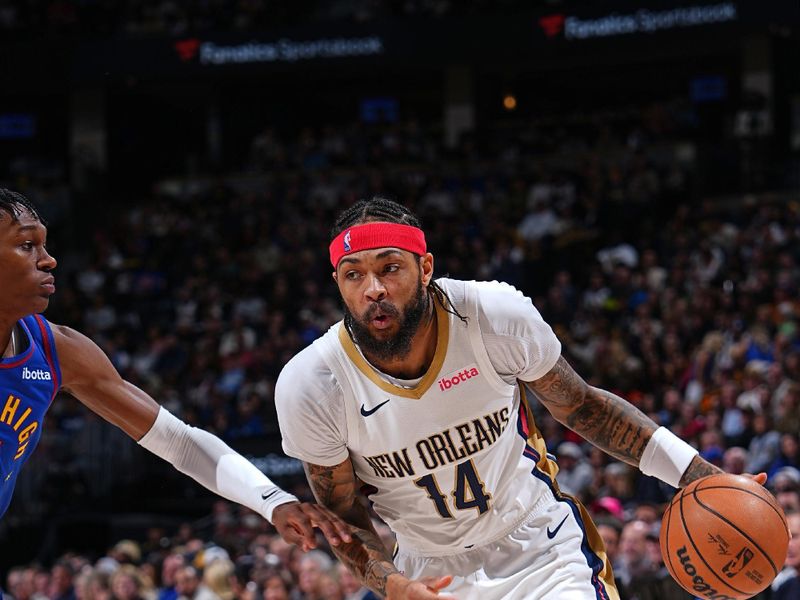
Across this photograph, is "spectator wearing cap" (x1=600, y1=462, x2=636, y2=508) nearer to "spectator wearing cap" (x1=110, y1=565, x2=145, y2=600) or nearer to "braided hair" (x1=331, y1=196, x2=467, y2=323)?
"spectator wearing cap" (x1=110, y1=565, x2=145, y2=600)

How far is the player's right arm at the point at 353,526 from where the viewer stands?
4.33 meters

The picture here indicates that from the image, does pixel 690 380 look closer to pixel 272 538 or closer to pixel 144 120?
pixel 272 538

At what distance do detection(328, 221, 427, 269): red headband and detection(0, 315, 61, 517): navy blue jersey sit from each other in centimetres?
110

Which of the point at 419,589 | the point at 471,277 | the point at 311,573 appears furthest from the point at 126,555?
the point at 419,589

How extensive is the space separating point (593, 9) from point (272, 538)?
34.6ft

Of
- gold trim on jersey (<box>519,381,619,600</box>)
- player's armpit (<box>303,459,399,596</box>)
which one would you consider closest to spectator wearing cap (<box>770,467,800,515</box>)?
gold trim on jersey (<box>519,381,619,600</box>)

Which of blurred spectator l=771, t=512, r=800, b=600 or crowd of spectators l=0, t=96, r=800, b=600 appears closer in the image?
blurred spectator l=771, t=512, r=800, b=600

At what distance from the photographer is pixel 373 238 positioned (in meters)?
4.28

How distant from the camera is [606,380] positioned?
44.1 feet

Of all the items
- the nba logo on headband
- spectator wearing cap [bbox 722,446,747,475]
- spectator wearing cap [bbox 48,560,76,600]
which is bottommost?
spectator wearing cap [bbox 48,560,76,600]

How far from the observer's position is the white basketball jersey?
4359 millimetres

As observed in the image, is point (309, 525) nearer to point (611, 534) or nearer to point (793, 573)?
point (793, 573)

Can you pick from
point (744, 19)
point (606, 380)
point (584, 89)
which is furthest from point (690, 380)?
point (584, 89)

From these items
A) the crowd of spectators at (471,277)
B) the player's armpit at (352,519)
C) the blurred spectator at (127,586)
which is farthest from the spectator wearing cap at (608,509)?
the player's armpit at (352,519)
